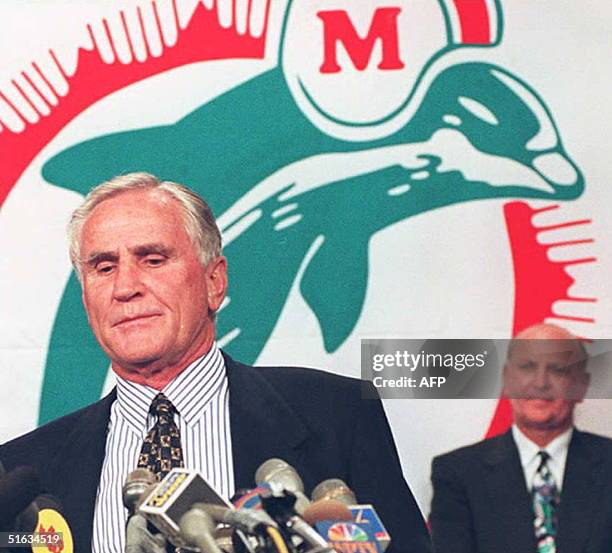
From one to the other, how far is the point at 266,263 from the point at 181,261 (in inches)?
9.9

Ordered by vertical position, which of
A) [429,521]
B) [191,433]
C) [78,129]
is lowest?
[429,521]

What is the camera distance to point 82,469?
2980mm

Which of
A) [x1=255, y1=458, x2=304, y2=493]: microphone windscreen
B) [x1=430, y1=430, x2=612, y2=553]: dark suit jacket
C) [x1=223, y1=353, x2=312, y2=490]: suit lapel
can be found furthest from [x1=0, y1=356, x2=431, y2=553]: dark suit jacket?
[x1=255, y1=458, x2=304, y2=493]: microphone windscreen

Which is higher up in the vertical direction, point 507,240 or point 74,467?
point 507,240

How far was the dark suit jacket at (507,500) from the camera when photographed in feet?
9.71

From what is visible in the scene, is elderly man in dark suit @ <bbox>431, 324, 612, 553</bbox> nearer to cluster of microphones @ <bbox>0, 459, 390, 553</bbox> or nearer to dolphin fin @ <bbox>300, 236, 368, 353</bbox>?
dolphin fin @ <bbox>300, 236, 368, 353</bbox>

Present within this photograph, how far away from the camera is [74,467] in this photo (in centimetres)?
299

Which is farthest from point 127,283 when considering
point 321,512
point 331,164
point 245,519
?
point 245,519

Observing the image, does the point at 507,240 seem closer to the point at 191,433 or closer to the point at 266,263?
the point at 266,263

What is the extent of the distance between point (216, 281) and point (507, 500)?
876mm

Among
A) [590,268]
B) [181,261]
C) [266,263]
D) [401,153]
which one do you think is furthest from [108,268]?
[590,268]

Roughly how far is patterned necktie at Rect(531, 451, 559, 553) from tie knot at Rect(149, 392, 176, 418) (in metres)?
0.89

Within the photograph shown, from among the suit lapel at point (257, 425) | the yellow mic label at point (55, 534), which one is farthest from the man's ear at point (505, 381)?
the yellow mic label at point (55, 534)

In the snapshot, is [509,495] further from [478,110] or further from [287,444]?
[478,110]
